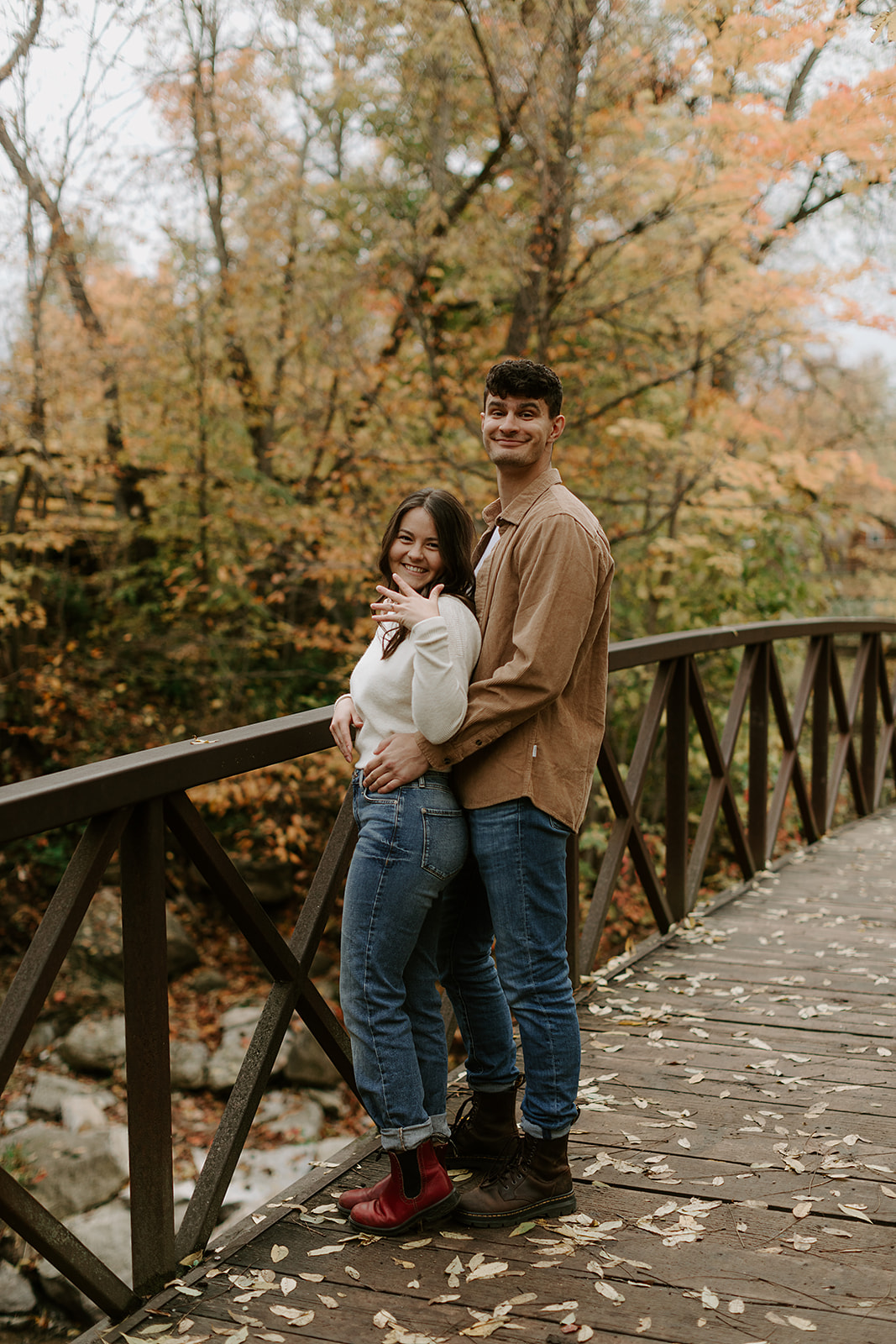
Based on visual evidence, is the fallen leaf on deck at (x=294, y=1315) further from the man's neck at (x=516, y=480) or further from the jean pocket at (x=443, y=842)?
the man's neck at (x=516, y=480)

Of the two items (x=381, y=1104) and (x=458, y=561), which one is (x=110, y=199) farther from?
(x=381, y=1104)

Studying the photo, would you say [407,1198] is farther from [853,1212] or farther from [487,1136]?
[853,1212]

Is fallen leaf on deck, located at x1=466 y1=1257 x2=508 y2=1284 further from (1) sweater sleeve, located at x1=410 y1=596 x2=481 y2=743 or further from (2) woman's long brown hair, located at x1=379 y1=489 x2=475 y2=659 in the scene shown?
(2) woman's long brown hair, located at x1=379 y1=489 x2=475 y2=659

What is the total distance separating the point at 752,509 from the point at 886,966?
15.7ft

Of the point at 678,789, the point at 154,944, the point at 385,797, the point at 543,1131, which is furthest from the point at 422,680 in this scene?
the point at 678,789

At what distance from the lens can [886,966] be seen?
3.95m

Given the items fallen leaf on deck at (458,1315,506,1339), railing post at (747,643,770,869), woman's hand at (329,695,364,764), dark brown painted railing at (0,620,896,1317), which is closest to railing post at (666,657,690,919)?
dark brown painted railing at (0,620,896,1317)

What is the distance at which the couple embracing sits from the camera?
6.84 feet

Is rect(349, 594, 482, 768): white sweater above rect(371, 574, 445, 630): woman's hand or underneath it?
underneath

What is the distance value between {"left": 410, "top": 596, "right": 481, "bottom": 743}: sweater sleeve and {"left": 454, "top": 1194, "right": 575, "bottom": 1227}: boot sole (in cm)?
100

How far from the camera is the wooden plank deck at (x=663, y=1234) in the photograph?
1920 millimetres

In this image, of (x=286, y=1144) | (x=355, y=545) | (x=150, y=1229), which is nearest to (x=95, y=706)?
(x=355, y=545)

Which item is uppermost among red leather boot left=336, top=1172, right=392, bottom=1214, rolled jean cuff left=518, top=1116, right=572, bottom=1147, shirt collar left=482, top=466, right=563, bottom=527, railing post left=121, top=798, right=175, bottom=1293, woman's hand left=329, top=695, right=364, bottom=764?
shirt collar left=482, top=466, right=563, bottom=527

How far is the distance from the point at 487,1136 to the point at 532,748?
0.94 m
